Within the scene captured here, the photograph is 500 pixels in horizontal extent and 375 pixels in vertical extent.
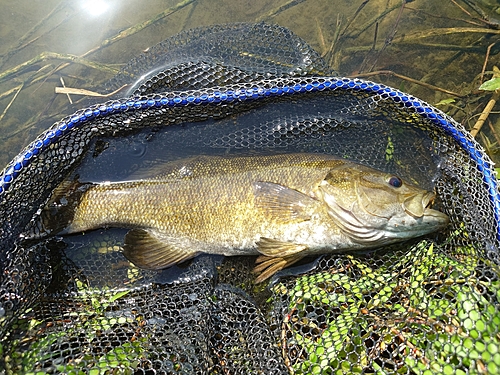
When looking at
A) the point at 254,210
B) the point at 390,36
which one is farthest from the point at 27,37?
the point at 390,36

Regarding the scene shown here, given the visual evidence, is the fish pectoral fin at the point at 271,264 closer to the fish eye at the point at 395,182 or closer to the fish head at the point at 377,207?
the fish head at the point at 377,207

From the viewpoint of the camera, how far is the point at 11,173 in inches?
92.7

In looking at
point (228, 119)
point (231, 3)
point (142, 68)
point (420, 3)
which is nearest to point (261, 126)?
point (228, 119)

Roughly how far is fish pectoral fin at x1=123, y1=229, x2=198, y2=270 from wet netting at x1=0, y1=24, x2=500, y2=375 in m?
0.16

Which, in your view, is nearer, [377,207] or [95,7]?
[377,207]

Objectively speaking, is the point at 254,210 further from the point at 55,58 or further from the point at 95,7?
the point at 95,7

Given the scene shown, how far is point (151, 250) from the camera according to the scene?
2.93 metres

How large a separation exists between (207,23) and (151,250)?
9.27 feet

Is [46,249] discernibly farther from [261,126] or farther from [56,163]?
[261,126]

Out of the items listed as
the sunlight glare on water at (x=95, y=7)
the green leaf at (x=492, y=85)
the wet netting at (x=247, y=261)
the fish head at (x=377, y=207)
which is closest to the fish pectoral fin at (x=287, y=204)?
the fish head at (x=377, y=207)

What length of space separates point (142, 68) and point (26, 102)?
168cm

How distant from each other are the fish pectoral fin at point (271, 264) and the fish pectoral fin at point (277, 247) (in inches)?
2.2

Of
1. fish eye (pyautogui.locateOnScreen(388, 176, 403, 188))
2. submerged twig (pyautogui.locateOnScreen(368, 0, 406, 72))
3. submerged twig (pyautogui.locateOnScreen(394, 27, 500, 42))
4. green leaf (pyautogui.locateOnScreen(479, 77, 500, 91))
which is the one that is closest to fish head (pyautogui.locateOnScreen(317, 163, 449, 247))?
fish eye (pyautogui.locateOnScreen(388, 176, 403, 188))

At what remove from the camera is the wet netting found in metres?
2.15
